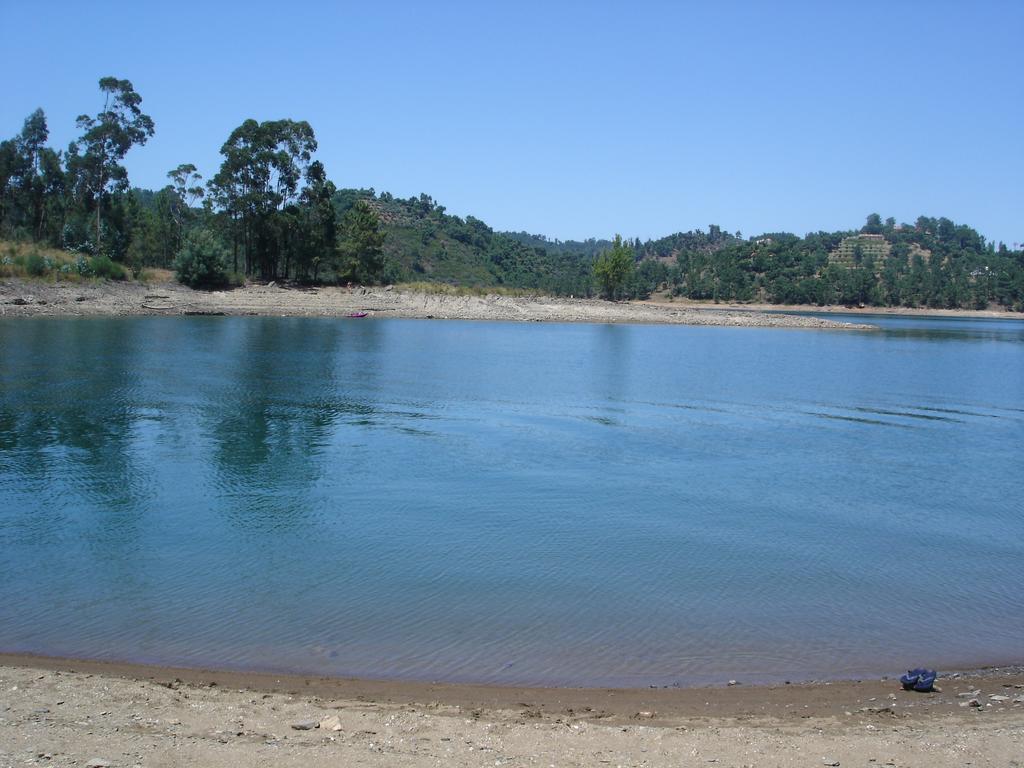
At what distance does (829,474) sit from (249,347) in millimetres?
28084

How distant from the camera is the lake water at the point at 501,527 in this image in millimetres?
8602

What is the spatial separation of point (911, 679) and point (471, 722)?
4125mm

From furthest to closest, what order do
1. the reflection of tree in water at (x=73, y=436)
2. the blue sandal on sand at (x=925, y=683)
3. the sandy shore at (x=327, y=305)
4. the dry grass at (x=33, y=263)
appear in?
the dry grass at (x=33, y=263)
the sandy shore at (x=327, y=305)
the reflection of tree in water at (x=73, y=436)
the blue sandal on sand at (x=925, y=683)

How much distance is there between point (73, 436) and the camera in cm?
1817

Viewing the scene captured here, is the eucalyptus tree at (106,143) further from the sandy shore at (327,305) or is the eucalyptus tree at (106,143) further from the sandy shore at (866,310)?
the sandy shore at (866,310)

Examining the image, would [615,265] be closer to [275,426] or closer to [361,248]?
[361,248]

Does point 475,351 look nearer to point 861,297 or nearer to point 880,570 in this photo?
point 880,570

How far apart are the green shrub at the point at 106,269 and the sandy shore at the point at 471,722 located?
183 feet

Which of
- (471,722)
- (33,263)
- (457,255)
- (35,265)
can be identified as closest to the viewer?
(471,722)

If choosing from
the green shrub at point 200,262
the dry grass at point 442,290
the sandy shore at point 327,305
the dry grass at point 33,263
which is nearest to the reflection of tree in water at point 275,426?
the sandy shore at point 327,305

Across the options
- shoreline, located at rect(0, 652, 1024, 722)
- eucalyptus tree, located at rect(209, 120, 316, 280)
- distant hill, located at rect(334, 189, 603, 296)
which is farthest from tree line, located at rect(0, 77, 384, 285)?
shoreline, located at rect(0, 652, 1024, 722)

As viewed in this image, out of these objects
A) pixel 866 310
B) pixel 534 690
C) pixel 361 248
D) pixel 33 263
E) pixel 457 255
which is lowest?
pixel 534 690

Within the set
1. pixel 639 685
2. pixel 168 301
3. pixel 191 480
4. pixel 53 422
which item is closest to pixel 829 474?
pixel 639 685

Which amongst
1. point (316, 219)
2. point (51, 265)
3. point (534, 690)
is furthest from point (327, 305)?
point (534, 690)
